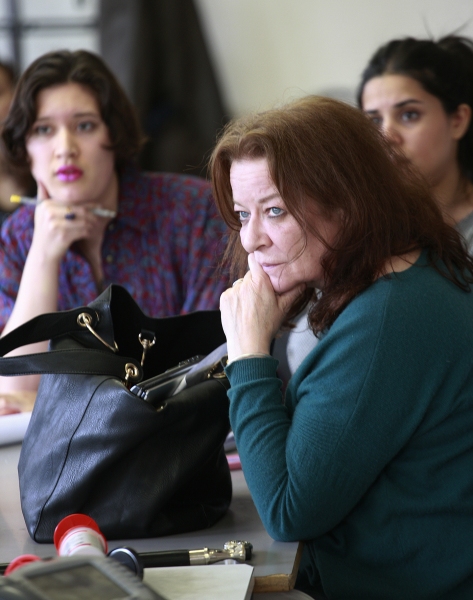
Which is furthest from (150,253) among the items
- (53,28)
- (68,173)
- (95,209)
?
(53,28)

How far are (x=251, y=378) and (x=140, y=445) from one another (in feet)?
0.54

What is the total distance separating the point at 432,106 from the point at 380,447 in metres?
1.42

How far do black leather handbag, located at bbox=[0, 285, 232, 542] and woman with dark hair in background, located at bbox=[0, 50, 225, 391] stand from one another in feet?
2.97

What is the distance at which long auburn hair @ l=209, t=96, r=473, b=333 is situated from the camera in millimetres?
1034

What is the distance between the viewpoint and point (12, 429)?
1361mm

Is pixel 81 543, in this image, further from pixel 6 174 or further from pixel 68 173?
pixel 6 174

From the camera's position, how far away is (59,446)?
3.29 feet

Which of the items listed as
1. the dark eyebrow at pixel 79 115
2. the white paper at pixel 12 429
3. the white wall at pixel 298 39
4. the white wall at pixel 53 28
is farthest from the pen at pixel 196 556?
the white wall at pixel 53 28

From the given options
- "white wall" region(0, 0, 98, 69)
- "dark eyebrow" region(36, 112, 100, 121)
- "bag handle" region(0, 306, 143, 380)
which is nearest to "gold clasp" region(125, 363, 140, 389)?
"bag handle" region(0, 306, 143, 380)

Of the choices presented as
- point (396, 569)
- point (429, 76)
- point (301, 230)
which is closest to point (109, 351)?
point (301, 230)

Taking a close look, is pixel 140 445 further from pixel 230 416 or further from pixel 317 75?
pixel 317 75

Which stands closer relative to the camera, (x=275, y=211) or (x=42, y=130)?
(x=275, y=211)

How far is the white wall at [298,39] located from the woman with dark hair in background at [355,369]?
1.87 meters

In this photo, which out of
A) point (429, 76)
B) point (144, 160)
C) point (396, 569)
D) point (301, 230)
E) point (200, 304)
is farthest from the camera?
point (144, 160)
